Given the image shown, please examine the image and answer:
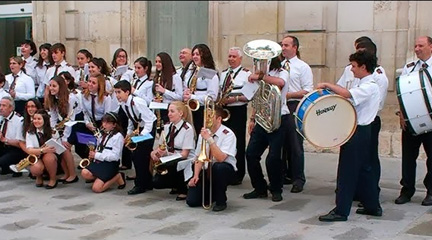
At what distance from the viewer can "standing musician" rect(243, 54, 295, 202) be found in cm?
665

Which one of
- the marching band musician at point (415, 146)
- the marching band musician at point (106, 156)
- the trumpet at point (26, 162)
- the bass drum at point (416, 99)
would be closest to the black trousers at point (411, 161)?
the marching band musician at point (415, 146)

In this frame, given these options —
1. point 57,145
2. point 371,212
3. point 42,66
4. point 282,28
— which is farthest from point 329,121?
point 42,66

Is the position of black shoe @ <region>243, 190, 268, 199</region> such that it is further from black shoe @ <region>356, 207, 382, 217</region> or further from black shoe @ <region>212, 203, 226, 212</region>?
black shoe @ <region>356, 207, 382, 217</region>

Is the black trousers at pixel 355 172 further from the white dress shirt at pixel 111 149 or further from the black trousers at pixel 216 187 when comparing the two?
the white dress shirt at pixel 111 149

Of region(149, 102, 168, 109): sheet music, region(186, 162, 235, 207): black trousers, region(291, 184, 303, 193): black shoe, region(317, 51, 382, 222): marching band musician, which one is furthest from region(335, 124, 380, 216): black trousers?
region(149, 102, 168, 109): sheet music

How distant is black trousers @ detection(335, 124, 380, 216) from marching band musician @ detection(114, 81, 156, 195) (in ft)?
7.66

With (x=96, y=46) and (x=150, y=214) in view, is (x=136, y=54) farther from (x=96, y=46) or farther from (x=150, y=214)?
(x=150, y=214)

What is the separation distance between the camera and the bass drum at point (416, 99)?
6.08 metres

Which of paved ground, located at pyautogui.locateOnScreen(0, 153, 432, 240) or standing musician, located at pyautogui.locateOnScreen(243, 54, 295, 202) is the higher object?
standing musician, located at pyautogui.locateOnScreen(243, 54, 295, 202)

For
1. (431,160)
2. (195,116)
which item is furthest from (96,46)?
(431,160)

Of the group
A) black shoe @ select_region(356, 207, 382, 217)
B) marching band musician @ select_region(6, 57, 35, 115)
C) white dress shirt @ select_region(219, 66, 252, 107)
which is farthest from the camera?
marching band musician @ select_region(6, 57, 35, 115)

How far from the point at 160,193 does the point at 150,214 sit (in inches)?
38.2

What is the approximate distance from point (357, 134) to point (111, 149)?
2966 mm

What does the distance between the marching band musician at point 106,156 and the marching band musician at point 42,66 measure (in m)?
2.03
